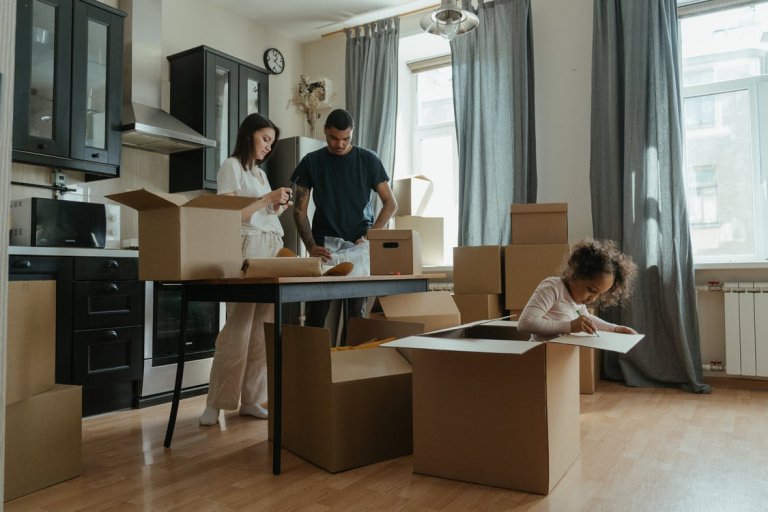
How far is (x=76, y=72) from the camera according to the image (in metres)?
3.15

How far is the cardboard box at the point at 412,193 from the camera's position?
4.15m

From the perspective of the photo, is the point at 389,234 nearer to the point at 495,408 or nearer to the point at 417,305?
the point at 417,305

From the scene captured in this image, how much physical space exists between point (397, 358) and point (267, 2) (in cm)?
320

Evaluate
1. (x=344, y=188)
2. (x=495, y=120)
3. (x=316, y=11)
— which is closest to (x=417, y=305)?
(x=344, y=188)

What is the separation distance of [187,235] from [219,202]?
6.2 inches

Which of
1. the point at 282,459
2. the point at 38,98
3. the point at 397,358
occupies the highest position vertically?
the point at 38,98

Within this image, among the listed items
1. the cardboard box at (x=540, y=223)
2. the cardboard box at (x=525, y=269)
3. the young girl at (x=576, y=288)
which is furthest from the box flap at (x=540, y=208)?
the young girl at (x=576, y=288)

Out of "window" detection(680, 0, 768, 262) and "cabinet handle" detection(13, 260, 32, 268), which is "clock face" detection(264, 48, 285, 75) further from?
"window" detection(680, 0, 768, 262)

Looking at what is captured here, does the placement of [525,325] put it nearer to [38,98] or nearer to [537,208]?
[537,208]

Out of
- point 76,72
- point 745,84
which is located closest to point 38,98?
point 76,72

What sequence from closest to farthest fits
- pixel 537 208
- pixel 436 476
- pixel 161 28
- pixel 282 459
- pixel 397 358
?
1. pixel 436 476
2. pixel 282 459
3. pixel 397 358
4. pixel 537 208
5. pixel 161 28

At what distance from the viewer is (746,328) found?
319cm

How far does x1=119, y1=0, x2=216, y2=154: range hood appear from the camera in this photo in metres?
3.49

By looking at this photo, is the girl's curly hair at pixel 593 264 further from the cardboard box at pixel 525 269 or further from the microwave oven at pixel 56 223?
the microwave oven at pixel 56 223
